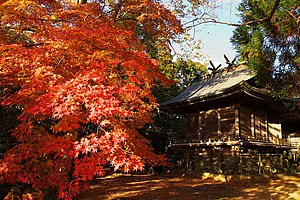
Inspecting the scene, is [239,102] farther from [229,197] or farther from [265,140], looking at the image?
[229,197]

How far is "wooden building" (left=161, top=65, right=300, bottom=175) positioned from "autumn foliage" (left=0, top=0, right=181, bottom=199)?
8.19m

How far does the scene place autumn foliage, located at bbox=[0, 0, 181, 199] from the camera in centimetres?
493

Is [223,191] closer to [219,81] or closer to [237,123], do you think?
[237,123]

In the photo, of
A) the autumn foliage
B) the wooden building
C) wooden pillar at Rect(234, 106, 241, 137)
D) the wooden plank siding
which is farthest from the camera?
the wooden plank siding

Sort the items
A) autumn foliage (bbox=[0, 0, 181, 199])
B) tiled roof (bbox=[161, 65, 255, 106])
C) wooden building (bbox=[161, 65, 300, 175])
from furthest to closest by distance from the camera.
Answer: tiled roof (bbox=[161, 65, 255, 106]) < wooden building (bbox=[161, 65, 300, 175]) < autumn foliage (bbox=[0, 0, 181, 199])

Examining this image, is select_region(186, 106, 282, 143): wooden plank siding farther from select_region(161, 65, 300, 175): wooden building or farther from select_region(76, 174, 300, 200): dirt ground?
select_region(76, 174, 300, 200): dirt ground

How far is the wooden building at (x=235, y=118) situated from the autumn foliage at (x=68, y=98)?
819 cm

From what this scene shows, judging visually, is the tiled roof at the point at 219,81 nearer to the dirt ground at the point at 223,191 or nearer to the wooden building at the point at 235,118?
the wooden building at the point at 235,118

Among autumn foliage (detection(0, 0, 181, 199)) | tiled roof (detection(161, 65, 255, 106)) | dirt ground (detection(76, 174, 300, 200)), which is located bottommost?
dirt ground (detection(76, 174, 300, 200))

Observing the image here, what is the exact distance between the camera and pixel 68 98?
4.90m

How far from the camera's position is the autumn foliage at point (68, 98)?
493 centimetres

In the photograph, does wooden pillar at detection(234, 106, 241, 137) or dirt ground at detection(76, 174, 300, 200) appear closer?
dirt ground at detection(76, 174, 300, 200)

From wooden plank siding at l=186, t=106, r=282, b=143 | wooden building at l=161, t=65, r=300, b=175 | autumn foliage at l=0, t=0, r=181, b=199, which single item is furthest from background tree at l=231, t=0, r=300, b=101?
autumn foliage at l=0, t=0, r=181, b=199

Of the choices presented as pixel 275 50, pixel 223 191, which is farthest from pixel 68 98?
pixel 275 50
